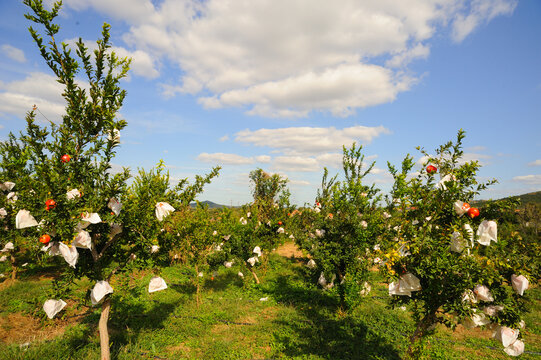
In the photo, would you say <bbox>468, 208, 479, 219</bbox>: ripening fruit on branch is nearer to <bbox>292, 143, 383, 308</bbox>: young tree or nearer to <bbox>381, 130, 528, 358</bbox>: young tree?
<bbox>381, 130, 528, 358</bbox>: young tree

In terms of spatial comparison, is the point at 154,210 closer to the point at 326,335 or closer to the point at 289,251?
the point at 326,335

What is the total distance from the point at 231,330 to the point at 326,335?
3061 millimetres

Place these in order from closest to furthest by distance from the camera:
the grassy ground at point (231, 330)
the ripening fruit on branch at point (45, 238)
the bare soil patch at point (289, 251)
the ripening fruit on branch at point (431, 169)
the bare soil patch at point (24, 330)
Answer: the ripening fruit on branch at point (45, 238) → the ripening fruit on branch at point (431, 169) → the grassy ground at point (231, 330) → the bare soil patch at point (24, 330) → the bare soil patch at point (289, 251)

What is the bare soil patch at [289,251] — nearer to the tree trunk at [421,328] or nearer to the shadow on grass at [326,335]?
the shadow on grass at [326,335]

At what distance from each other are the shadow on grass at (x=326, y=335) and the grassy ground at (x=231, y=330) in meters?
0.03

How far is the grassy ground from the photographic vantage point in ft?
22.1

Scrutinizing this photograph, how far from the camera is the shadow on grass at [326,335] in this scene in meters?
6.96

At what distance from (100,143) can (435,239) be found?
631 cm

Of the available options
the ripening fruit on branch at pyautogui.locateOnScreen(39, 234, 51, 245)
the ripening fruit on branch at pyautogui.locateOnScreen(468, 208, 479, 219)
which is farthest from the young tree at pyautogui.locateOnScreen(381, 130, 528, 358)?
the ripening fruit on branch at pyautogui.locateOnScreen(39, 234, 51, 245)

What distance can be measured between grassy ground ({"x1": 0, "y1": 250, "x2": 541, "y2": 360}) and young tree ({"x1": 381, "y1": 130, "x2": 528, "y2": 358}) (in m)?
1.38

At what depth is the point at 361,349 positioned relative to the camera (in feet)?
23.4

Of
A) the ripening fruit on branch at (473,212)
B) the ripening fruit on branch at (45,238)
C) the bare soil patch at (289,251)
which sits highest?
the ripening fruit on branch at (473,212)

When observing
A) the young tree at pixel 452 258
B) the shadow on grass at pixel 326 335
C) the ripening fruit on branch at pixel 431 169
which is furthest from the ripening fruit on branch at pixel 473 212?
the shadow on grass at pixel 326 335

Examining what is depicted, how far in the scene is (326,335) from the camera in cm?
791
